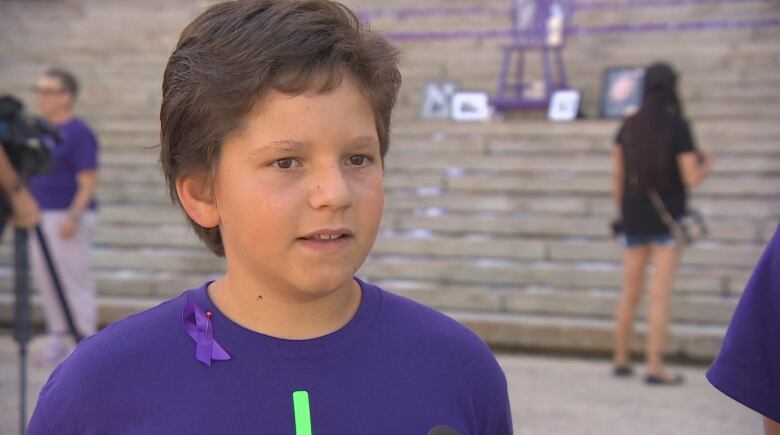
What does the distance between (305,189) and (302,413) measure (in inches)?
11.8

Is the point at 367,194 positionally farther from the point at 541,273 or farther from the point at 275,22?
the point at 541,273

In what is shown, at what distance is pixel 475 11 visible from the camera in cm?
1555

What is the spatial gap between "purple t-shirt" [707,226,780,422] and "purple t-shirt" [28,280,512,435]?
1.31ft

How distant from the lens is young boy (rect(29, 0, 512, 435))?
138 cm

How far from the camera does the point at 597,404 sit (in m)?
5.45

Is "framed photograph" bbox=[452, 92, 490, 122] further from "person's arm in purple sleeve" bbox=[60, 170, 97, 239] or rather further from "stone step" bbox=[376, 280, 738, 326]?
"person's arm in purple sleeve" bbox=[60, 170, 97, 239]

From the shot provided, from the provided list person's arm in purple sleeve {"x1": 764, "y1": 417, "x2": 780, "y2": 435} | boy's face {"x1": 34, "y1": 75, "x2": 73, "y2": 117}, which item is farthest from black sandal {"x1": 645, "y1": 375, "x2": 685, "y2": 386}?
person's arm in purple sleeve {"x1": 764, "y1": 417, "x2": 780, "y2": 435}

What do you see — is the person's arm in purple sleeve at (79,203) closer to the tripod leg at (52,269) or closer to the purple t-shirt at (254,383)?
the tripod leg at (52,269)

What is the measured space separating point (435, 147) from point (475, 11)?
5.53 m

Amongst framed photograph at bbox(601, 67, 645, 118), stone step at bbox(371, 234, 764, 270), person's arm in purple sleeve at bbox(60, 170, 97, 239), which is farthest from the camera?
framed photograph at bbox(601, 67, 645, 118)

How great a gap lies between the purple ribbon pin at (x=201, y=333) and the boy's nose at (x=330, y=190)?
24 cm

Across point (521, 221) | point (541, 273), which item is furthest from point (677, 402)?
point (521, 221)

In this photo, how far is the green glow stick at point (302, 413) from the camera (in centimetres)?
137

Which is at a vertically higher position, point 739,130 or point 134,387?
point 134,387
